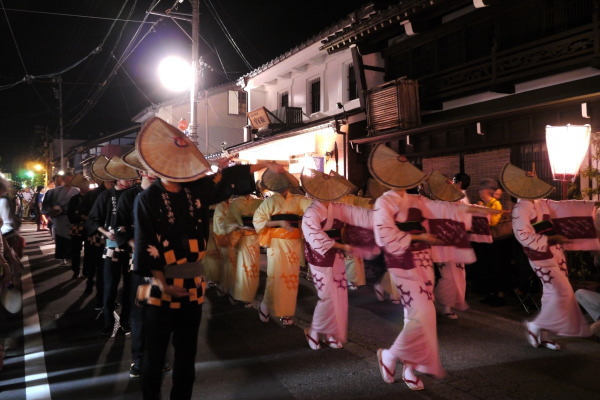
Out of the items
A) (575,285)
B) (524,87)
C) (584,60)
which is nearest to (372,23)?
(524,87)

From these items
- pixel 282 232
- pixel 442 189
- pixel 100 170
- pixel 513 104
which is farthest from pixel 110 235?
pixel 513 104

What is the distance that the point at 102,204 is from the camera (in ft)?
19.2

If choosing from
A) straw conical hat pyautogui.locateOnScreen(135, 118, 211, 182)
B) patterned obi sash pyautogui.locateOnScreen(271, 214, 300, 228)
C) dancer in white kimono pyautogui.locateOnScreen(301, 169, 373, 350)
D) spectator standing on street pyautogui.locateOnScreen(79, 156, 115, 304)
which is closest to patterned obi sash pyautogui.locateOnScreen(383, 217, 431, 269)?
dancer in white kimono pyautogui.locateOnScreen(301, 169, 373, 350)

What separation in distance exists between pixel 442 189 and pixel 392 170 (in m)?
2.56

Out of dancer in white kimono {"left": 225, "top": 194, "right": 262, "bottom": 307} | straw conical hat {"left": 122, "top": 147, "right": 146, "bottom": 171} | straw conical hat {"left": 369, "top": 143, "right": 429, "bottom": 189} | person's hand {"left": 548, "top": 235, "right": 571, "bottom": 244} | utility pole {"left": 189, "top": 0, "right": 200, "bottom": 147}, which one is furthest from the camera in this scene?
utility pole {"left": 189, "top": 0, "right": 200, "bottom": 147}

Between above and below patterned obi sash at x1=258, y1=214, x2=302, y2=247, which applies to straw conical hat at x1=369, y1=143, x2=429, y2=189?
above

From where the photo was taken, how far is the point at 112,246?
222 inches

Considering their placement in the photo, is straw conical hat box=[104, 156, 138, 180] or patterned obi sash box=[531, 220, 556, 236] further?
straw conical hat box=[104, 156, 138, 180]

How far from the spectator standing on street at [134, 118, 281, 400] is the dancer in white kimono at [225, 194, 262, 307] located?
151 inches

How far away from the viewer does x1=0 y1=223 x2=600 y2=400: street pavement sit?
4.13 metres

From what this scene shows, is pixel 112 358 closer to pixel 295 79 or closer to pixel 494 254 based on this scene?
pixel 494 254

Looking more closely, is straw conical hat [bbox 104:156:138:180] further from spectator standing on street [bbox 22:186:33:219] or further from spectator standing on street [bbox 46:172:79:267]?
spectator standing on street [bbox 22:186:33:219]

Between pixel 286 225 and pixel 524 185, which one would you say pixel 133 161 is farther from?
pixel 524 185

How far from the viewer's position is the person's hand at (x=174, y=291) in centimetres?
294
